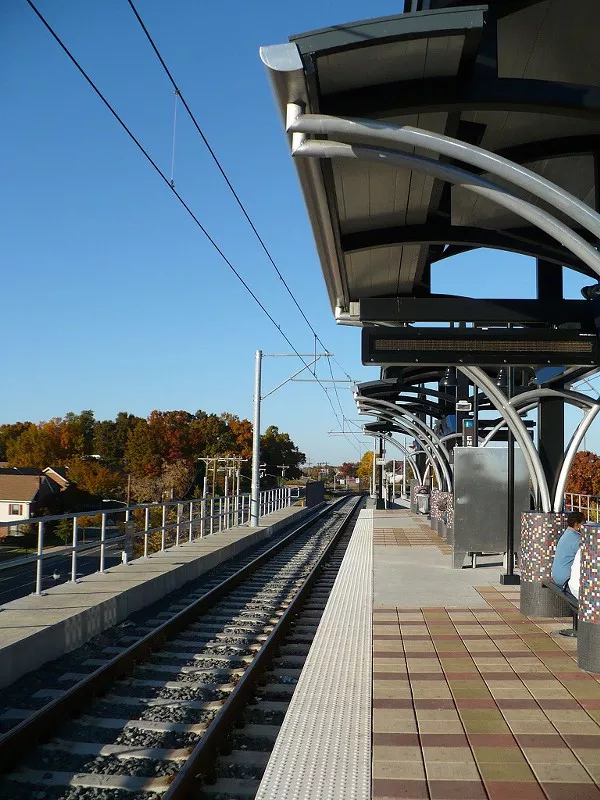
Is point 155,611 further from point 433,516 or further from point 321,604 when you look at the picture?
point 433,516

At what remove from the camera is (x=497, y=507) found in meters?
13.0

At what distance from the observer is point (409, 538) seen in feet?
68.0

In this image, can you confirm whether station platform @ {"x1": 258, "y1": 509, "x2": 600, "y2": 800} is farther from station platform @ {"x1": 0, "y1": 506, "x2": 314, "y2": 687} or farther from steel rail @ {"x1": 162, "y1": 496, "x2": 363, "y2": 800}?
station platform @ {"x1": 0, "y1": 506, "x2": 314, "y2": 687}

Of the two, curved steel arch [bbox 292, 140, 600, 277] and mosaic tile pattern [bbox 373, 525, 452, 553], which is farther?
mosaic tile pattern [bbox 373, 525, 452, 553]

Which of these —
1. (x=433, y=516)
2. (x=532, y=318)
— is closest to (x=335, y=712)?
(x=532, y=318)

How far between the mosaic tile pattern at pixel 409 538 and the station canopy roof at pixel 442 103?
10.2 meters

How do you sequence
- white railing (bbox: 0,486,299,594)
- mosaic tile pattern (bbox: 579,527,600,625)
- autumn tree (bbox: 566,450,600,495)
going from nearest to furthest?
mosaic tile pattern (bbox: 579,527,600,625), white railing (bbox: 0,486,299,594), autumn tree (bbox: 566,450,600,495)

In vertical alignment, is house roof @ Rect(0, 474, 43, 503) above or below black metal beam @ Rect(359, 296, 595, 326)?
below

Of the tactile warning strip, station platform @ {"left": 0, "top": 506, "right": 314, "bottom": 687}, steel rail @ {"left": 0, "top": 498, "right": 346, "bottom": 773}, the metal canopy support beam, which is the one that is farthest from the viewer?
the metal canopy support beam

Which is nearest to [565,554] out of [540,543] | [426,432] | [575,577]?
[575,577]

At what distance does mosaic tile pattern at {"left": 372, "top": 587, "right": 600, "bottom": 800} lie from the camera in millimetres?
4246

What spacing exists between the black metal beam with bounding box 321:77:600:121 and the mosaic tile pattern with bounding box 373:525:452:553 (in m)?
13.0

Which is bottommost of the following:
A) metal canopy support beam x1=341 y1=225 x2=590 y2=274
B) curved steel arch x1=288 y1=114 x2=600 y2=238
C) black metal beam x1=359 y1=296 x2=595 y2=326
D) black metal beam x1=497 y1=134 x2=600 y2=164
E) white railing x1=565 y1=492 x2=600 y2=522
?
white railing x1=565 y1=492 x2=600 y2=522

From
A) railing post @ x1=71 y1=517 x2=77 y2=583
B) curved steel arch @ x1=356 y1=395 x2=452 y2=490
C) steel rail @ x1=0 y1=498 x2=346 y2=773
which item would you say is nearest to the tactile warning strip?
steel rail @ x1=0 y1=498 x2=346 y2=773
